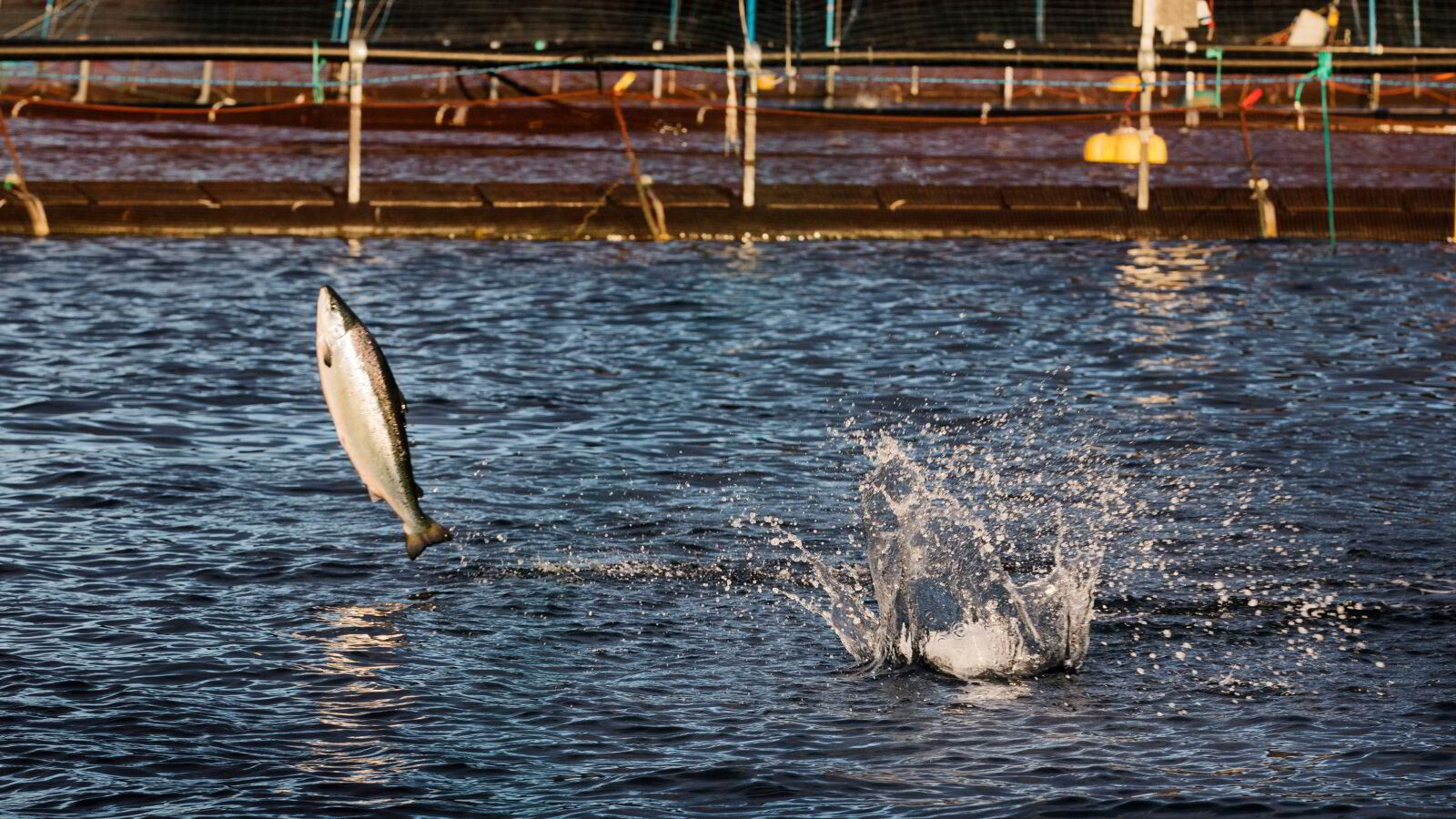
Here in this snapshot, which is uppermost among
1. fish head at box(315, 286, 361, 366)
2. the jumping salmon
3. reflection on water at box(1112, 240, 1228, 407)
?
fish head at box(315, 286, 361, 366)

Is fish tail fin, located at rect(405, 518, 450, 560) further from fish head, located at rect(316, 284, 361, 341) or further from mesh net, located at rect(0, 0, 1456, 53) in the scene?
mesh net, located at rect(0, 0, 1456, 53)

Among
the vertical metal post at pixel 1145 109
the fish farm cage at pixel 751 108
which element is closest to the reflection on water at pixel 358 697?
the fish farm cage at pixel 751 108

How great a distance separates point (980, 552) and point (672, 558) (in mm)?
1300

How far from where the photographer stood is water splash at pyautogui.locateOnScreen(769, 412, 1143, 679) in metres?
7.96

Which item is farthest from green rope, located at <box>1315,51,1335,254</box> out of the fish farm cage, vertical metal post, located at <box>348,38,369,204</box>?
vertical metal post, located at <box>348,38,369,204</box>

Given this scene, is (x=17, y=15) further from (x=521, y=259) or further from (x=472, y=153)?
(x=521, y=259)

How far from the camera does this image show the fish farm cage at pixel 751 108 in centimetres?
2194

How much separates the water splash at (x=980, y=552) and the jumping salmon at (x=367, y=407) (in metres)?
1.68

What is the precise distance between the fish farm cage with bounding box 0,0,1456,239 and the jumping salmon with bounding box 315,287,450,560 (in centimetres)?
1219

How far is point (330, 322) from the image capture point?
716 centimetres

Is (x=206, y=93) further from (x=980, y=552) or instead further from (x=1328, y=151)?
(x=980, y=552)

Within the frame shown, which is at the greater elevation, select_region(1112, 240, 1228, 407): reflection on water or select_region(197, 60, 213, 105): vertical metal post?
select_region(197, 60, 213, 105): vertical metal post

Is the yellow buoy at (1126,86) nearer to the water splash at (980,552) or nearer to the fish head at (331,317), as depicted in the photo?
the water splash at (980,552)

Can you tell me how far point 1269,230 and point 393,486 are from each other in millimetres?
15461
